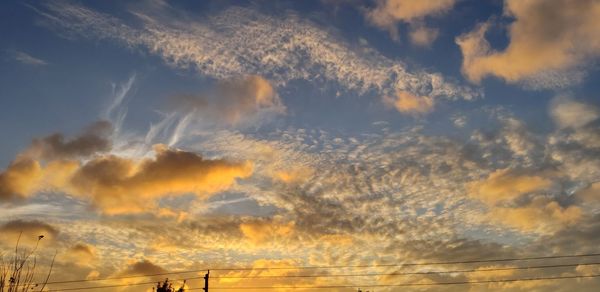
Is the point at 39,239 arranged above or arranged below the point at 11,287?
above

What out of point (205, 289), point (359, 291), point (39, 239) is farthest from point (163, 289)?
point (39, 239)

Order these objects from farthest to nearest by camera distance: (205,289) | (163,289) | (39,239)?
1. (163,289)
2. (205,289)
3. (39,239)

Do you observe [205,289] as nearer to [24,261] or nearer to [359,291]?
[24,261]

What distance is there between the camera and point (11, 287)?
1969 cm

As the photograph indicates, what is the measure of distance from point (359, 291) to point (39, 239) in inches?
3534

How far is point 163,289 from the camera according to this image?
67.7m

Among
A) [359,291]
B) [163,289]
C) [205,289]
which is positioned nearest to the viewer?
[205,289]

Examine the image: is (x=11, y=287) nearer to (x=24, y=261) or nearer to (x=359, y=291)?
(x=24, y=261)

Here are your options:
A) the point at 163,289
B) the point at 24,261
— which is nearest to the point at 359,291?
the point at 163,289

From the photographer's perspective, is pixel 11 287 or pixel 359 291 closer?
pixel 11 287

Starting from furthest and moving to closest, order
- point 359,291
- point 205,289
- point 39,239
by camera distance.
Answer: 1. point 359,291
2. point 205,289
3. point 39,239

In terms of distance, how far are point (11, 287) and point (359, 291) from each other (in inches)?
3433

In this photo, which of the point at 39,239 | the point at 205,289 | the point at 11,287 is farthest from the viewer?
the point at 205,289

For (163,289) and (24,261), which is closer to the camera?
(24,261)
